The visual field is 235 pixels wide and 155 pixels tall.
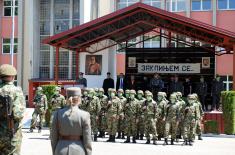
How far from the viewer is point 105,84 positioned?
85.9ft

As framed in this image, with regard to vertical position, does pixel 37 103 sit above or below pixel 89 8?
below

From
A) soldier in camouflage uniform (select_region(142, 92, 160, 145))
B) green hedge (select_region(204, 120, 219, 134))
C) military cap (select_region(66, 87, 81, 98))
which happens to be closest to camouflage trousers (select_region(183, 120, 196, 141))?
soldier in camouflage uniform (select_region(142, 92, 160, 145))

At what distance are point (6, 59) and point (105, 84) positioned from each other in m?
15.4

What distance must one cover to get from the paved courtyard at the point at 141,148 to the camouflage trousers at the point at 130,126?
1.34 feet

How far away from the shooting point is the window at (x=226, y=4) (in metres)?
35.0

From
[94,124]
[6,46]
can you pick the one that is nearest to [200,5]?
[6,46]

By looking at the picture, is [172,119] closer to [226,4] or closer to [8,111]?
[8,111]

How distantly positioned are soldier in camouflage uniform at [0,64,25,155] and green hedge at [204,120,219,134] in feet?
45.0

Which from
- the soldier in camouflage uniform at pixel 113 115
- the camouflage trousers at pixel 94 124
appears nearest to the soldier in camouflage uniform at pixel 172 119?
the soldier in camouflage uniform at pixel 113 115

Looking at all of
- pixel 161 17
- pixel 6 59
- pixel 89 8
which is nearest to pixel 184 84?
pixel 161 17

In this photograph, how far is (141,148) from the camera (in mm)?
15156

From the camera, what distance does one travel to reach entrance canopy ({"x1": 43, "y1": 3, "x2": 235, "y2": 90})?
74.2 ft

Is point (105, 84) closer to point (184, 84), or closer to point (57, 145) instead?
point (184, 84)

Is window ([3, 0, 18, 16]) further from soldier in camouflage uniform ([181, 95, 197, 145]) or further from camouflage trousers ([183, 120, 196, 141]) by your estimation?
camouflage trousers ([183, 120, 196, 141])
